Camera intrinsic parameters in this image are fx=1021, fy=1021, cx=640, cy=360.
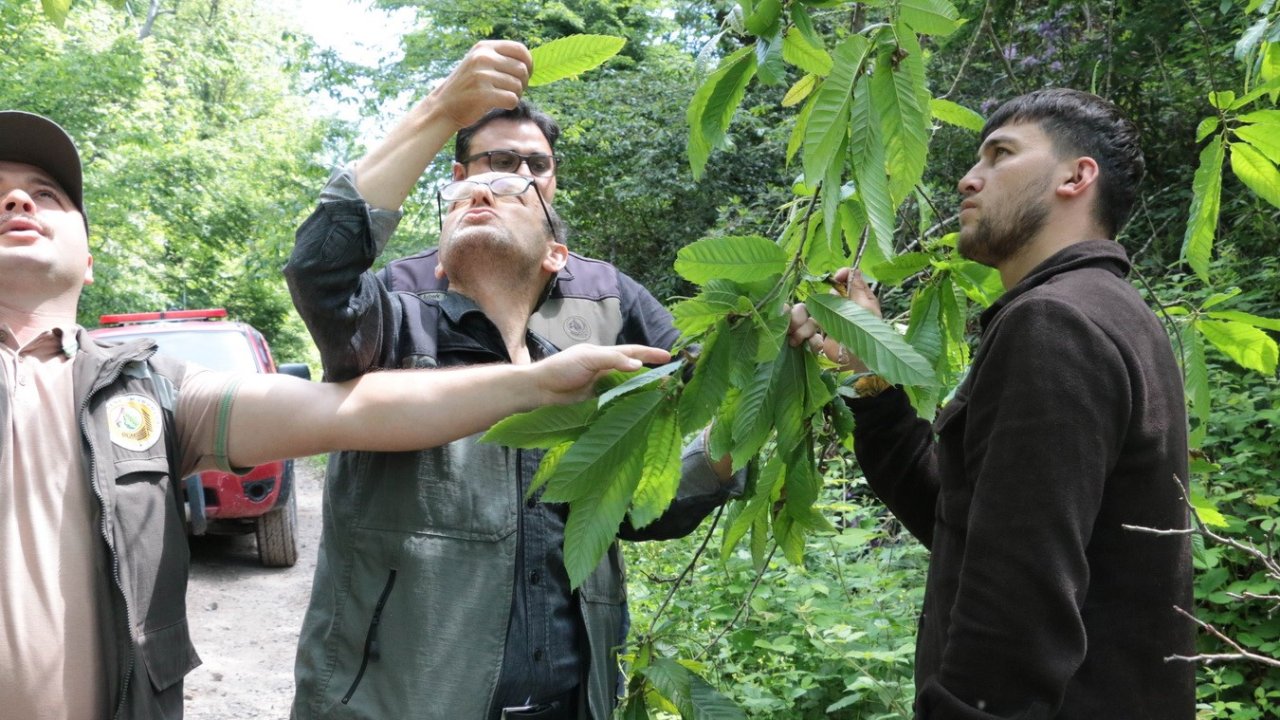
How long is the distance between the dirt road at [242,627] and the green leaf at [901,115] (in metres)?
5.01

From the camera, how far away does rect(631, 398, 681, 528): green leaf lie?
162 centimetres

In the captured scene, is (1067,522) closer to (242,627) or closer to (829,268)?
(829,268)

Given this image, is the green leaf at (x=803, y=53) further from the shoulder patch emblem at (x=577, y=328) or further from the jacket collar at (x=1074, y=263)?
the shoulder patch emblem at (x=577, y=328)

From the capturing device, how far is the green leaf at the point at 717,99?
1.72 metres

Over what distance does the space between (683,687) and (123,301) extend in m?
14.7

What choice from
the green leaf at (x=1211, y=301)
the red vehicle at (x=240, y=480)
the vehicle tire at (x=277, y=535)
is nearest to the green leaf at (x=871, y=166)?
the green leaf at (x=1211, y=301)

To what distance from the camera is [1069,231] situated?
80.4 inches

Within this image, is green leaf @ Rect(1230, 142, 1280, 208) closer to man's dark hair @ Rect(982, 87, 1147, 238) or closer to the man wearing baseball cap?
man's dark hair @ Rect(982, 87, 1147, 238)

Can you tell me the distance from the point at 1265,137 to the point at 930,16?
107 cm

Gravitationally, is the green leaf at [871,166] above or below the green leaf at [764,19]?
below

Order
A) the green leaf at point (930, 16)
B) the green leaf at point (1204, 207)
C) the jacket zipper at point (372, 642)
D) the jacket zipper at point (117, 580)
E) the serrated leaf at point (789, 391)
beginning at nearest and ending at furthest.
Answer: the green leaf at point (930, 16)
the serrated leaf at point (789, 391)
the jacket zipper at point (117, 580)
the jacket zipper at point (372, 642)
the green leaf at point (1204, 207)

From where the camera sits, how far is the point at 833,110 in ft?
4.91

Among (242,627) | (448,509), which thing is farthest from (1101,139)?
(242,627)

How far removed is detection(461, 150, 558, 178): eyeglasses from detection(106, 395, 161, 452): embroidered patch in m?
0.96
